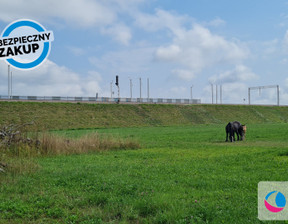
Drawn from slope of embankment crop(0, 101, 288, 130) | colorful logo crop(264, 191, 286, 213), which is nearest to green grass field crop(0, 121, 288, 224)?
colorful logo crop(264, 191, 286, 213)

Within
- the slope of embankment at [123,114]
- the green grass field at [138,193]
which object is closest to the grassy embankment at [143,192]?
the green grass field at [138,193]

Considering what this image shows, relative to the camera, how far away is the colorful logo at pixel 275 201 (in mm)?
7286

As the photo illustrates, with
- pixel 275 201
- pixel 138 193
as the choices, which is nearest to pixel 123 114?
pixel 138 193

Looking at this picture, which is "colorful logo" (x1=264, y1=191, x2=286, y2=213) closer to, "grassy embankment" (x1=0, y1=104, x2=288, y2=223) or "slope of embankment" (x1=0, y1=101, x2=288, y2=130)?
"grassy embankment" (x1=0, y1=104, x2=288, y2=223)

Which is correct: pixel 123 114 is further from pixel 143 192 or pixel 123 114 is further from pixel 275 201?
pixel 275 201

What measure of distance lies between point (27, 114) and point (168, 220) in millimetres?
60130

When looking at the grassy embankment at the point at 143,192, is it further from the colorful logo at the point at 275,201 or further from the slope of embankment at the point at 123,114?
the slope of embankment at the point at 123,114

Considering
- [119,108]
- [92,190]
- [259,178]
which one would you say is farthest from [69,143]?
[119,108]

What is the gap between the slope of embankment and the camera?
201 ft

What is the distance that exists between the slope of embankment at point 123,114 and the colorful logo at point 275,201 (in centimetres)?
4460

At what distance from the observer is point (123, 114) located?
75125 millimetres

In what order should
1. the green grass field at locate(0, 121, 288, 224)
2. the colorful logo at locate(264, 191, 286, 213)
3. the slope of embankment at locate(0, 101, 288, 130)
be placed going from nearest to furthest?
the green grass field at locate(0, 121, 288, 224), the colorful logo at locate(264, 191, 286, 213), the slope of embankment at locate(0, 101, 288, 130)

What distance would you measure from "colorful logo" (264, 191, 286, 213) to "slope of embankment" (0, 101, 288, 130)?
4460cm

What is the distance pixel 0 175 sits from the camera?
460 inches
